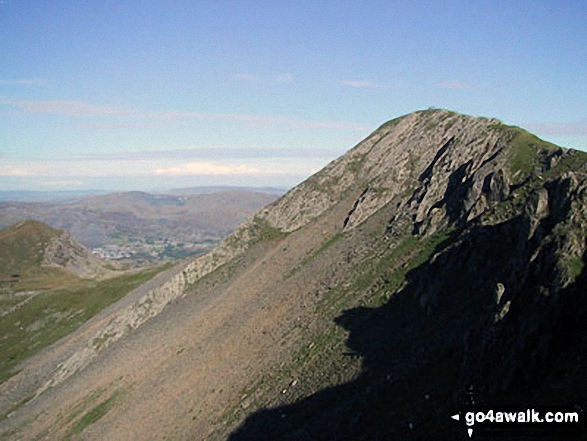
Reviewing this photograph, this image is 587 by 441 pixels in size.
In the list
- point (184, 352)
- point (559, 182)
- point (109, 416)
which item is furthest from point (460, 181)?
point (109, 416)

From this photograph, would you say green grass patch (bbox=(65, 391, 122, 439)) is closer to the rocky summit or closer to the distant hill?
the rocky summit

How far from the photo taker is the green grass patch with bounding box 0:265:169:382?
3812 inches

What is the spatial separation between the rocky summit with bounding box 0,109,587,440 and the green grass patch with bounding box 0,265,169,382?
1847 cm

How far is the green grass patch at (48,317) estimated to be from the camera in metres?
96.8

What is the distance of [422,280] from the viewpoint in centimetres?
3581

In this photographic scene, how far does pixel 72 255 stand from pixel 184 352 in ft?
486

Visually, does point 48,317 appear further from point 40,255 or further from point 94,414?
point 40,255

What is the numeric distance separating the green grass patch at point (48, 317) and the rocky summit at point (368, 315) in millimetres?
18467

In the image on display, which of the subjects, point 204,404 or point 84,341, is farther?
point 84,341

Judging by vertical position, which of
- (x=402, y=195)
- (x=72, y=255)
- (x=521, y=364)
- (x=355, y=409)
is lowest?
(x=72, y=255)

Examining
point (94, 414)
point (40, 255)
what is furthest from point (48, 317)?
point (40, 255)

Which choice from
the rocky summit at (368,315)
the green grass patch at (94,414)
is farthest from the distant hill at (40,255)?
the green grass patch at (94,414)

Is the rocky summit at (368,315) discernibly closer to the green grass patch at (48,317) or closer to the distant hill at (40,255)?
the green grass patch at (48,317)

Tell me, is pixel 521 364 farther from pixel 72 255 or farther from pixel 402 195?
pixel 72 255
